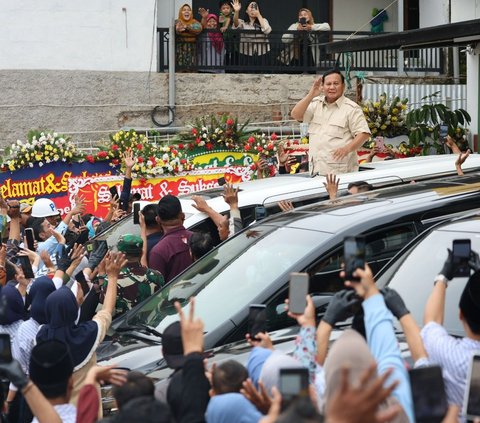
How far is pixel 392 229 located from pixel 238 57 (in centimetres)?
1365

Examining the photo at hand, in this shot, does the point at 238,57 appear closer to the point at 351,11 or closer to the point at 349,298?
the point at 351,11

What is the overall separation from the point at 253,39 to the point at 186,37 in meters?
1.42

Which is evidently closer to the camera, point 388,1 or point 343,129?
point 343,129

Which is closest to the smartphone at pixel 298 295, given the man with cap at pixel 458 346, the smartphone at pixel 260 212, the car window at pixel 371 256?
the man with cap at pixel 458 346

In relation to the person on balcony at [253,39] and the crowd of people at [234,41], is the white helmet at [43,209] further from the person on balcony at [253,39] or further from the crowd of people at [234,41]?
the person on balcony at [253,39]

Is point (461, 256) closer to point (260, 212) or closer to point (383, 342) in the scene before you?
point (383, 342)

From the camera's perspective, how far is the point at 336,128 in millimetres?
10547

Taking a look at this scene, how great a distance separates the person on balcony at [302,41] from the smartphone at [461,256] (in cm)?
1593

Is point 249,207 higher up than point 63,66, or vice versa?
point 63,66

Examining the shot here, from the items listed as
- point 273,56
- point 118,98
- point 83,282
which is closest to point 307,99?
point 83,282

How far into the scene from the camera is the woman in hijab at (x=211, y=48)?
1984cm

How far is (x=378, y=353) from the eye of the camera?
13.6 feet

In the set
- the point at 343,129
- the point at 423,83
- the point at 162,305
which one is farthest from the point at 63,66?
the point at 162,305

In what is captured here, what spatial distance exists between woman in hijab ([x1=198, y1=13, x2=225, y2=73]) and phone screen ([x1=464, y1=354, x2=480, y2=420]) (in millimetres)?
16286
